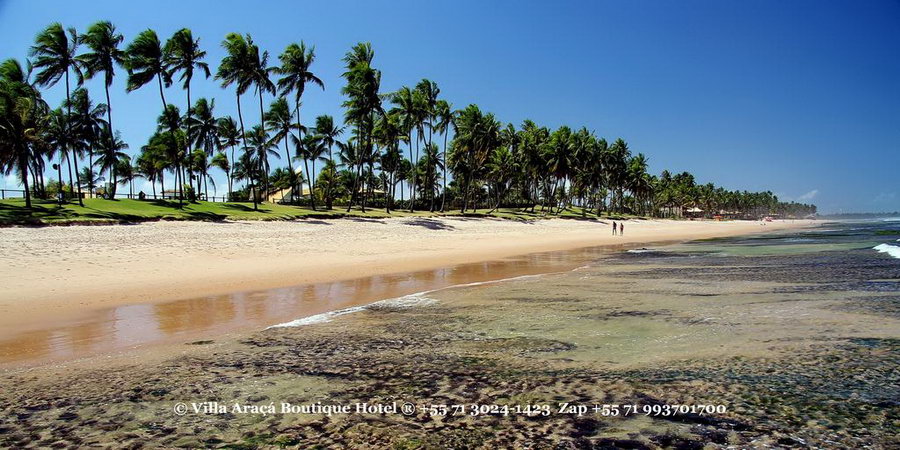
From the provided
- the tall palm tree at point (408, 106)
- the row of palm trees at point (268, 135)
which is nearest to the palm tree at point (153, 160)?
the row of palm trees at point (268, 135)

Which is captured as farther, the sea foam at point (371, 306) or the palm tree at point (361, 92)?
the palm tree at point (361, 92)

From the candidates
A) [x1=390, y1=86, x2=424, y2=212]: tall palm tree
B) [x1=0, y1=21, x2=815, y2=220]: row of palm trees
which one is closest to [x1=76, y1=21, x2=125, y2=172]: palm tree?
[x1=0, y1=21, x2=815, y2=220]: row of palm trees

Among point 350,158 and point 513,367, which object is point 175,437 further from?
point 350,158

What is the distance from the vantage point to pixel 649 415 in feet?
15.0

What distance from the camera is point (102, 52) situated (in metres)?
38.5

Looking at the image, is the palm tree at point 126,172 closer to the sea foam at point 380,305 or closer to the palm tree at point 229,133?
the palm tree at point 229,133

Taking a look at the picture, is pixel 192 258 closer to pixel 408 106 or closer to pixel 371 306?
pixel 371 306

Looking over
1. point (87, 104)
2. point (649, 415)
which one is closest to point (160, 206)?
point (87, 104)

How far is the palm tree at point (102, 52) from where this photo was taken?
37.6 metres

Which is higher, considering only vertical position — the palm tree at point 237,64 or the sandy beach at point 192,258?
the palm tree at point 237,64

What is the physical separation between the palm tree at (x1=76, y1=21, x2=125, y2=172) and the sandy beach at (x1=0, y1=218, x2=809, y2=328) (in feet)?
→ 65.8

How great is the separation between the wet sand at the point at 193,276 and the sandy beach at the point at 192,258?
4 centimetres

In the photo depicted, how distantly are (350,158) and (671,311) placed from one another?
6137cm

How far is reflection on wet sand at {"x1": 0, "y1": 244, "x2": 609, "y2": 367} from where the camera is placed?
7938 millimetres
